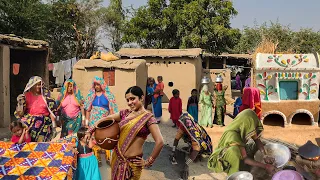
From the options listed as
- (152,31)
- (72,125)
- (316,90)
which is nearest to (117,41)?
(152,31)

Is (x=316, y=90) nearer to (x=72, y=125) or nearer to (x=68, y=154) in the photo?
(x=72, y=125)

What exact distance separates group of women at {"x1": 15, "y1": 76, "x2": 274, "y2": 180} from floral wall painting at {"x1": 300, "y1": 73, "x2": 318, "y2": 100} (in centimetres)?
419

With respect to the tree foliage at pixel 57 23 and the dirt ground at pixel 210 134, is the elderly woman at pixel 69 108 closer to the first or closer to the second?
the dirt ground at pixel 210 134

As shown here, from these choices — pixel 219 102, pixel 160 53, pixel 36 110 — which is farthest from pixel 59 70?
pixel 36 110

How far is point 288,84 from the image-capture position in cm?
946

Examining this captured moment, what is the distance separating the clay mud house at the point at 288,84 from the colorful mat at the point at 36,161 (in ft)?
22.0

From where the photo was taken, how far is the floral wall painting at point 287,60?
920cm

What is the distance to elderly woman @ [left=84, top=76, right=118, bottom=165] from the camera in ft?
18.1

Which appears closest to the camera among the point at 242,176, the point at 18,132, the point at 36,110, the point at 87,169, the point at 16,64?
the point at 242,176

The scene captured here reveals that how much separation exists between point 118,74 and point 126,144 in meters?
8.42

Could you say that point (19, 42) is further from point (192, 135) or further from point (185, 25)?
point (185, 25)

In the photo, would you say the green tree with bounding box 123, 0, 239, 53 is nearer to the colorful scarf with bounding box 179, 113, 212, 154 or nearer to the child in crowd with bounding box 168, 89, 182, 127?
the child in crowd with bounding box 168, 89, 182, 127

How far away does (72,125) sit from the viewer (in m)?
5.59

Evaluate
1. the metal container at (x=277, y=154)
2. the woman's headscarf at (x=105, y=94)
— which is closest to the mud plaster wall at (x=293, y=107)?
the metal container at (x=277, y=154)
